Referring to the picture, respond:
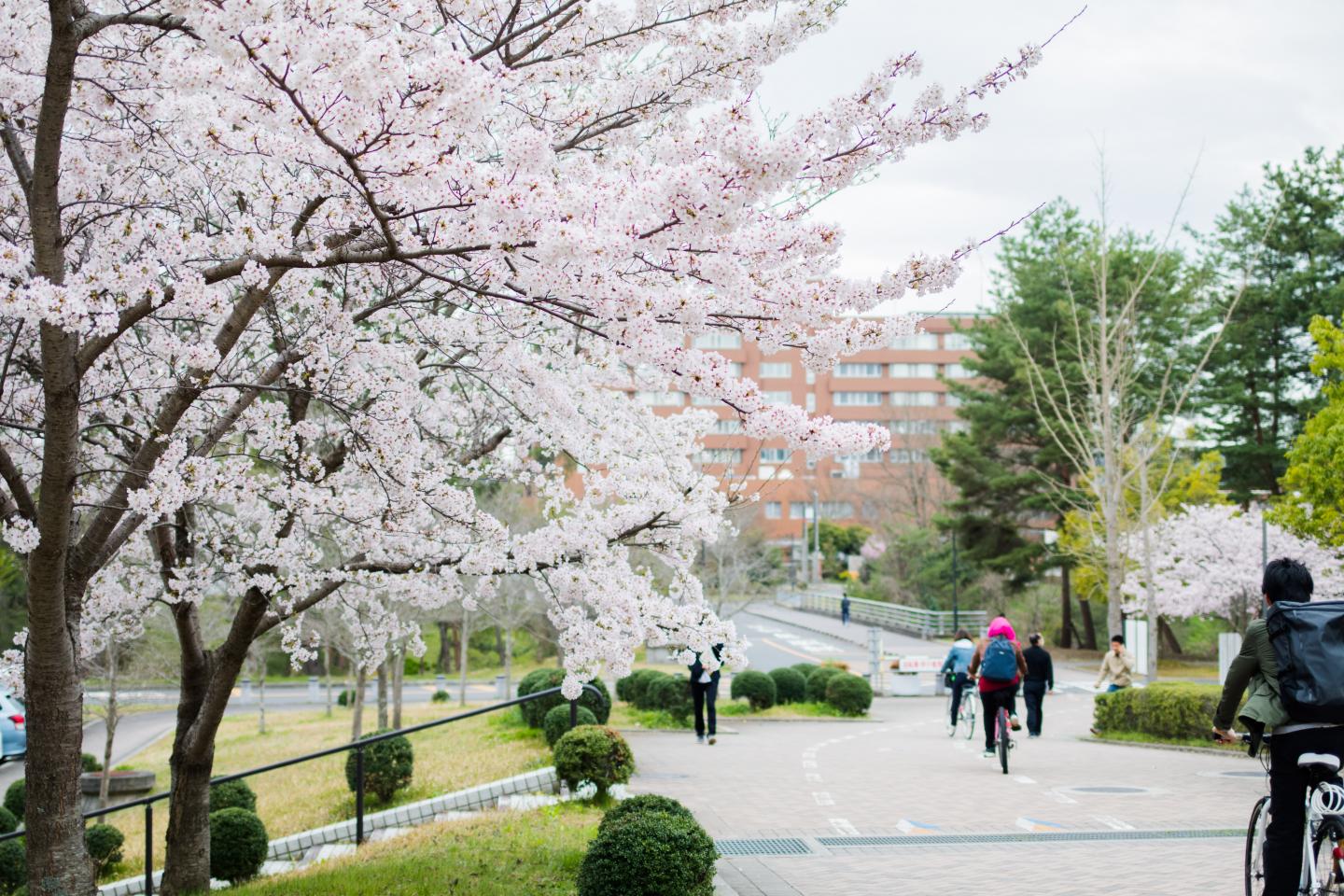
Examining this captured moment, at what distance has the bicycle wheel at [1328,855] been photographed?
503cm

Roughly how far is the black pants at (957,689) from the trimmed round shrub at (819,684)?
4.49 meters

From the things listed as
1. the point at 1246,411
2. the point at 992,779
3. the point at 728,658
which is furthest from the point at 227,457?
the point at 1246,411

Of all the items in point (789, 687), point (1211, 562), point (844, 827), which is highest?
point (1211, 562)

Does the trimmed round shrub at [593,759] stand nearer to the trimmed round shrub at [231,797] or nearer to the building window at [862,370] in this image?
the trimmed round shrub at [231,797]

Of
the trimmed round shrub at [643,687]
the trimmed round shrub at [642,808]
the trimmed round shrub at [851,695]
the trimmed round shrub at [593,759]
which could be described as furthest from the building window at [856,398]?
the trimmed round shrub at [642,808]

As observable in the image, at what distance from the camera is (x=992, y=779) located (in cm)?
1252

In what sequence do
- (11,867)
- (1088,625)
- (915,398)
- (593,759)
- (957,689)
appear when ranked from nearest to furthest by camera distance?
(593,759)
(11,867)
(957,689)
(1088,625)
(915,398)

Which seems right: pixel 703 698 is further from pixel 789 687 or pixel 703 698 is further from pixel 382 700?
pixel 382 700

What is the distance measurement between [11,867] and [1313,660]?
11524 millimetres

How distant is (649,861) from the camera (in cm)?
616

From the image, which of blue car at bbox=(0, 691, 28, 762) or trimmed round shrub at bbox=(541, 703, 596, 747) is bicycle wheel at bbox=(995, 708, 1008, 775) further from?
blue car at bbox=(0, 691, 28, 762)

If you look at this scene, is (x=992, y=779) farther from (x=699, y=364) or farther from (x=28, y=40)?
(x=28, y=40)

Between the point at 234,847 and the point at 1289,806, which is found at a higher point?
the point at 1289,806

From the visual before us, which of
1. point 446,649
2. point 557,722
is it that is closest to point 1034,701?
point 557,722
